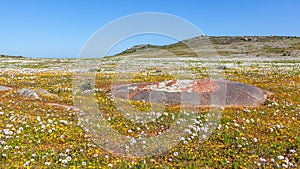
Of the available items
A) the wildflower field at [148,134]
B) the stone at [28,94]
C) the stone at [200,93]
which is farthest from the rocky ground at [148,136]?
the stone at [200,93]

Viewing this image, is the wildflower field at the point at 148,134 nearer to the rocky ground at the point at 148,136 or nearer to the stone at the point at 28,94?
the rocky ground at the point at 148,136

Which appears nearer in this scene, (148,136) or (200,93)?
(148,136)

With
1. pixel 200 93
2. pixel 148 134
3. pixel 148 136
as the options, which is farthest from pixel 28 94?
pixel 200 93

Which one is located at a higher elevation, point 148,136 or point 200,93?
point 200,93

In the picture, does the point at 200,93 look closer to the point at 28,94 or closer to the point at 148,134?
the point at 148,134

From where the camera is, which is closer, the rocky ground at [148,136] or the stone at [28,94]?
the rocky ground at [148,136]

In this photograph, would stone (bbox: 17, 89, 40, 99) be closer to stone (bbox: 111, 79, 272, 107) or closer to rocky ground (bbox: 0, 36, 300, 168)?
rocky ground (bbox: 0, 36, 300, 168)

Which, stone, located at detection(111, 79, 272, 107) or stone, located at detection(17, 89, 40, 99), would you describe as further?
stone, located at detection(17, 89, 40, 99)

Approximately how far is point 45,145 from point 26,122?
2624mm

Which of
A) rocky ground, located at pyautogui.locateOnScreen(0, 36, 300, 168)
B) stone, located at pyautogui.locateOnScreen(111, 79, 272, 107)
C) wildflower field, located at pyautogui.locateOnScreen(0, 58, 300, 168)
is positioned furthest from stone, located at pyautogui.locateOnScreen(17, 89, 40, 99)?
stone, located at pyautogui.locateOnScreen(111, 79, 272, 107)

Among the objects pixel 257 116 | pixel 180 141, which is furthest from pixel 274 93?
pixel 180 141

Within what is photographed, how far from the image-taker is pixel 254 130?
1412 cm

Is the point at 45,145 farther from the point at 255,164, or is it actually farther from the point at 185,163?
the point at 255,164

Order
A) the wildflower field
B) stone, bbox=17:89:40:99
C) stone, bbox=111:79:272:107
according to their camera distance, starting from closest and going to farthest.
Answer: the wildflower field, stone, bbox=111:79:272:107, stone, bbox=17:89:40:99
